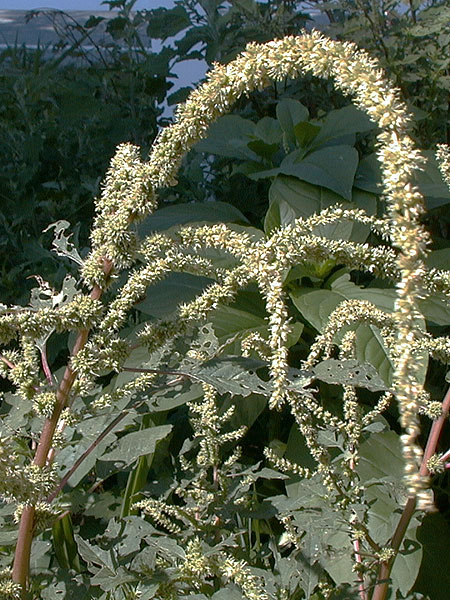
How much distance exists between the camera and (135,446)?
3.35 feet

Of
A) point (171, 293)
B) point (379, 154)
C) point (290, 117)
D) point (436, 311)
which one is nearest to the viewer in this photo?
point (379, 154)

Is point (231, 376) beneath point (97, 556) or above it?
above

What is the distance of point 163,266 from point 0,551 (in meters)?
0.53

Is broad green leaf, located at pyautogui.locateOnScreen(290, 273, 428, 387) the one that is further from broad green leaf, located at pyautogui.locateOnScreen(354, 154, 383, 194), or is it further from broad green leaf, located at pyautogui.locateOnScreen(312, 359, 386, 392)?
broad green leaf, located at pyautogui.locateOnScreen(312, 359, 386, 392)

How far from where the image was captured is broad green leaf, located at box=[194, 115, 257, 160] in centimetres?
231

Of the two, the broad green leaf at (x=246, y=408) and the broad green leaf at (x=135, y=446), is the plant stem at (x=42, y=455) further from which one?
the broad green leaf at (x=246, y=408)

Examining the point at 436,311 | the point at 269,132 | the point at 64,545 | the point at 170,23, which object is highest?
the point at 170,23

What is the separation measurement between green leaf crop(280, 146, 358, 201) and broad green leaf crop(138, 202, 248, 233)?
20cm

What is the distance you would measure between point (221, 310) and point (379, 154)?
1262mm

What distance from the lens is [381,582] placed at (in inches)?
36.5

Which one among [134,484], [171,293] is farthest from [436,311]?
[134,484]

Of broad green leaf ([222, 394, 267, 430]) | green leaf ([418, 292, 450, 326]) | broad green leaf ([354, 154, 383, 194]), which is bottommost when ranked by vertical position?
broad green leaf ([222, 394, 267, 430])

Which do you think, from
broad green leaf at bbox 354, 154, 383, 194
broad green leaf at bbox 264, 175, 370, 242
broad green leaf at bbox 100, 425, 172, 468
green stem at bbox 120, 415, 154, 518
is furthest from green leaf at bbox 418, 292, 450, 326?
broad green leaf at bbox 100, 425, 172, 468

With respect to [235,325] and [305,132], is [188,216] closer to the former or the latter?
[235,325]
